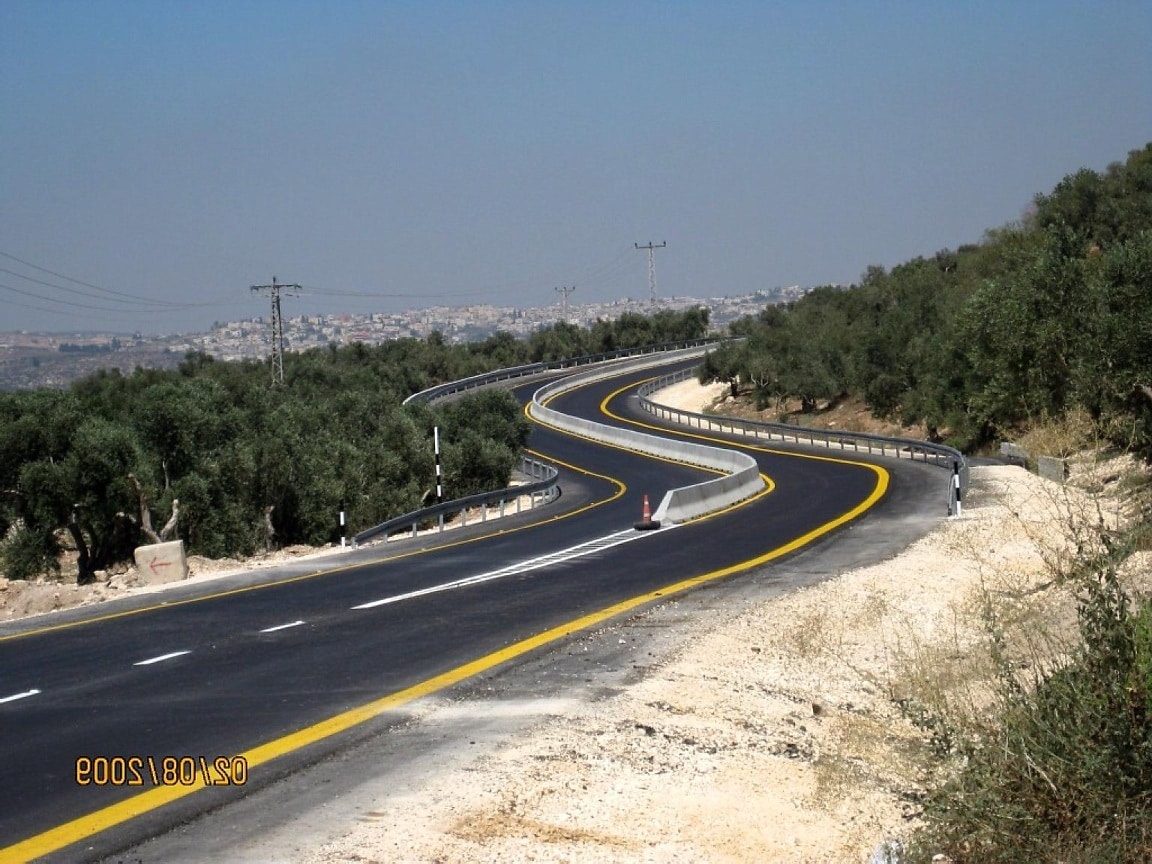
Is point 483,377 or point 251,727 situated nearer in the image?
point 251,727

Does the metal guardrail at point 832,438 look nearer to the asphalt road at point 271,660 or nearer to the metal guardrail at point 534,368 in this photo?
the asphalt road at point 271,660

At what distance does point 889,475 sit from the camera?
42844 mm

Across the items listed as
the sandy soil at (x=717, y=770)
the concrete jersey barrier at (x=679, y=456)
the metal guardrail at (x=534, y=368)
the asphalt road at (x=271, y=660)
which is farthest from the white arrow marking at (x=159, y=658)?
the metal guardrail at (x=534, y=368)

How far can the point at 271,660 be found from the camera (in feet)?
43.8

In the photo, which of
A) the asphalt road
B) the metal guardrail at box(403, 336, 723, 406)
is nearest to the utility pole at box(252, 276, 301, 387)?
the metal guardrail at box(403, 336, 723, 406)

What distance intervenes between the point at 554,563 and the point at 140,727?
12.5 m

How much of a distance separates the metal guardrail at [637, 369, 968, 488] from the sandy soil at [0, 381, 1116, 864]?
66.7 ft

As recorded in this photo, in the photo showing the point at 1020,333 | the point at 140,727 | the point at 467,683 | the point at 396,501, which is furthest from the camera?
the point at 396,501

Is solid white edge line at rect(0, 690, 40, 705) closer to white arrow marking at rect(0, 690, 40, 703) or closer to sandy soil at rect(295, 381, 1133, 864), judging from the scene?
white arrow marking at rect(0, 690, 40, 703)

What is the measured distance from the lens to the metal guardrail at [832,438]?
44.7 meters

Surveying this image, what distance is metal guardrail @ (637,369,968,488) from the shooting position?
1758 inches

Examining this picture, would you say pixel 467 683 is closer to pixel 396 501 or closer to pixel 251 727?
pixel 251 727

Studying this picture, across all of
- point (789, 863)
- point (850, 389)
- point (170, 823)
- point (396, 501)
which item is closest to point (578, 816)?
point (789, 863)

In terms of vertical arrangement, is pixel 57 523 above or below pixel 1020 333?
below
